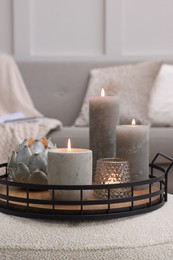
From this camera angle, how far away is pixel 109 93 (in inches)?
95.2

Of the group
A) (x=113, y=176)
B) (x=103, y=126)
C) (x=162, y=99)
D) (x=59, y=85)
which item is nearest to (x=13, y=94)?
(x=59, y=85)

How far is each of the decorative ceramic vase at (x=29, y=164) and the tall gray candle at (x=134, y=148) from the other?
15 centimetres

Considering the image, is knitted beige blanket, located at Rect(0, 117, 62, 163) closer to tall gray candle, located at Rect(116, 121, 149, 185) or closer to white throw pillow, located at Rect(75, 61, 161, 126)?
white throw pillow, located at Rect(75, 61, 161, 126)

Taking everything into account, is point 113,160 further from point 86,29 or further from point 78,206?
point 86,29

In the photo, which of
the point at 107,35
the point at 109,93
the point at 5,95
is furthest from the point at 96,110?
the point at 107,35

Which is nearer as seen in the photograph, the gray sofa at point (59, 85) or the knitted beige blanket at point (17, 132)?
the knitted beige blanket at point (17, 132)

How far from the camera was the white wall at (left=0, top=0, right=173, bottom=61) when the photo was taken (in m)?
2.86

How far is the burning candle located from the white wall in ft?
6.92

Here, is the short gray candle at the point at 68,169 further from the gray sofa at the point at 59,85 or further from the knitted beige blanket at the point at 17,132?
the gray sofa at the point at 59,85

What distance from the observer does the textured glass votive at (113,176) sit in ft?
2.74

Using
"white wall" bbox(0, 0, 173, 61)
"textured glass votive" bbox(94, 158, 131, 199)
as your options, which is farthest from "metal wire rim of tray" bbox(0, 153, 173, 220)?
"white wall" bbox(0, 0, 173, 61)

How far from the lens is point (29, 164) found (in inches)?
35.8

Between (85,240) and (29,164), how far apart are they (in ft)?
0.87

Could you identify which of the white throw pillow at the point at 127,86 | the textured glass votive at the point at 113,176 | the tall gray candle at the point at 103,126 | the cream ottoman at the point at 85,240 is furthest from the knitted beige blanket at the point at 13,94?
the cream ottoman at the point at 85,240
